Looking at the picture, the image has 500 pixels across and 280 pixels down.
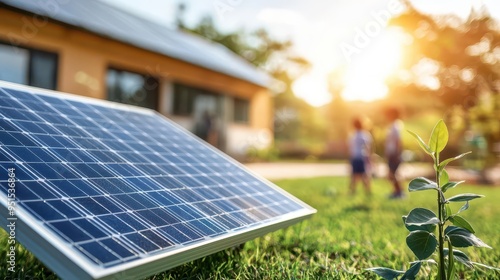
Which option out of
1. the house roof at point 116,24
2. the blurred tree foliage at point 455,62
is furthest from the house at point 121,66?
the blurred tree foliage at point 455,62

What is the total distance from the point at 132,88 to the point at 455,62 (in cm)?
1433

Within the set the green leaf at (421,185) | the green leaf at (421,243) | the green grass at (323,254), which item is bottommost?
the green grass at (323,254)

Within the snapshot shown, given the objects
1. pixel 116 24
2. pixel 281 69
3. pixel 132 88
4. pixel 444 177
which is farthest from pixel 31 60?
pixel 281 69

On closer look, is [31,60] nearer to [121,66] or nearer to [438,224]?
[121,66]

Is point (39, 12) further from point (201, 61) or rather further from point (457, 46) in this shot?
point (457, 46)

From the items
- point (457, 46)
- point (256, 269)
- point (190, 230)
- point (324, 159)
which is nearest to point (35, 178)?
point (190, 230)

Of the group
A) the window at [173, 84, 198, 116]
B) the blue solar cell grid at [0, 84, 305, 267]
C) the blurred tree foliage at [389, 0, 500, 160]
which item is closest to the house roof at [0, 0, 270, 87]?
the window at [173, 84, 198, 116]

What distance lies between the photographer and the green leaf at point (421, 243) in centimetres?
257

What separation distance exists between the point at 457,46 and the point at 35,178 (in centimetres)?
2162

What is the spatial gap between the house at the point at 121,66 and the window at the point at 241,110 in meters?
0.05

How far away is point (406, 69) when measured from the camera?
75.9 ft

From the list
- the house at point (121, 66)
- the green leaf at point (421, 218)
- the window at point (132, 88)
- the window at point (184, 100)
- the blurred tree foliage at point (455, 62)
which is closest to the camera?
the green leaf at point (421, 218)

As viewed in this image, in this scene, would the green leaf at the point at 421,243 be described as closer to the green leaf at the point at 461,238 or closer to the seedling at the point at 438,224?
the seedling at the point at 438,224

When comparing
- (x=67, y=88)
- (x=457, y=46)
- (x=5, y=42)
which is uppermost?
(x=457, y=46)
